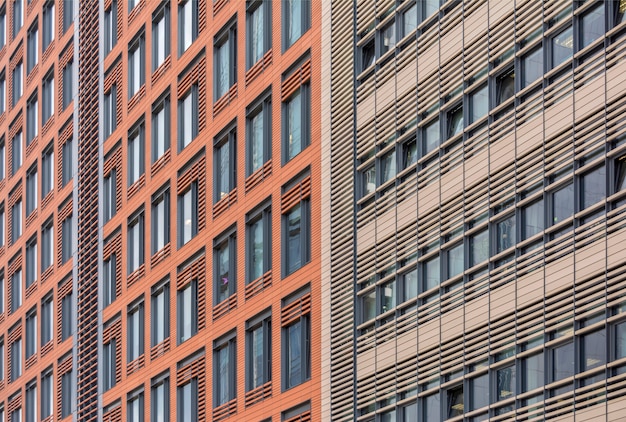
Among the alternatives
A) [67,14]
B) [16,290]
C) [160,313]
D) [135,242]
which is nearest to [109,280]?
[135,242]

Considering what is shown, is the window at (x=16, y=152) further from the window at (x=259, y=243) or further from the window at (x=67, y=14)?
the window at (x=259, y=243)

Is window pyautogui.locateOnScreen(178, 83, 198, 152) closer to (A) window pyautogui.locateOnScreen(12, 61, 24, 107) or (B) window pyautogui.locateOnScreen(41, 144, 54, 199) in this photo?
(B) window pyautogui.locateOnScreen(41, 144, 54, 199)

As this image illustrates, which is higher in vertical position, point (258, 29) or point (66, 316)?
point (258, 29)

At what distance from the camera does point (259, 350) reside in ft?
176

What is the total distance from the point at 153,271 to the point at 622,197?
31.9m

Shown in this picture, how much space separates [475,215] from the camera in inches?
1554

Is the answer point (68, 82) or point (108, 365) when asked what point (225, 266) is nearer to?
point (108, 365)

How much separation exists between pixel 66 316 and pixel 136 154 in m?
11.3

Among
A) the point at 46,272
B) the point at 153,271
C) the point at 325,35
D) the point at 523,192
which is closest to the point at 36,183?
the point at 46,272

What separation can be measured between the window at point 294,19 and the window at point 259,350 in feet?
28.1

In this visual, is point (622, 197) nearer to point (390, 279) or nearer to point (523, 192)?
point (523, 192)

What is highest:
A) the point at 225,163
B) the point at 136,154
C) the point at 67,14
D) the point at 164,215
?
the point at 67,14

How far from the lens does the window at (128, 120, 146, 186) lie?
66.4 meters

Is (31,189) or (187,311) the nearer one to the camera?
(187,311)
